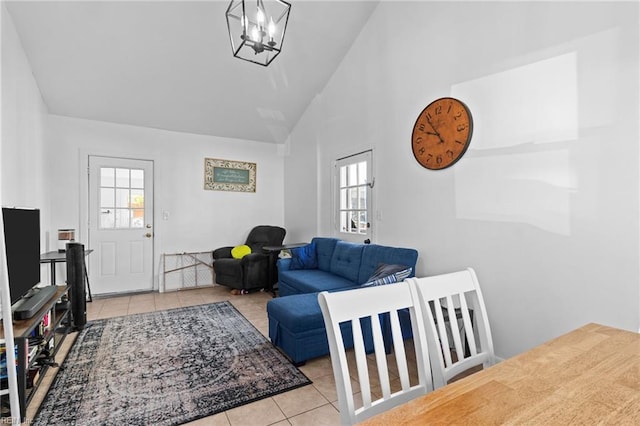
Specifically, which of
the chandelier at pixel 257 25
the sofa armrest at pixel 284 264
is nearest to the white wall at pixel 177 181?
the sofa armrest at pixel 284 264

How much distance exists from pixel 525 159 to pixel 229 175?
4.41 meters

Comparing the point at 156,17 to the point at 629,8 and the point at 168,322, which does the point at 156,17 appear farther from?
the point at 629,8

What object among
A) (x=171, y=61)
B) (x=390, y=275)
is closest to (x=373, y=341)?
(x=390, y=275)

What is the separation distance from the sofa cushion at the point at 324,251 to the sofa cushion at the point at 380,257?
2.06 feet

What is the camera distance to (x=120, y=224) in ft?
15.4

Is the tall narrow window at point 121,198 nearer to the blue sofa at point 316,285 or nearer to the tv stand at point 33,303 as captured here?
the tv stand at point 33,303

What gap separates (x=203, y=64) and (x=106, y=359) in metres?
3.30

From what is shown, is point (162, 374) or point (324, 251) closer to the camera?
point (162, 374)

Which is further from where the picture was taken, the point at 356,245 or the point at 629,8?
the point at 356,245

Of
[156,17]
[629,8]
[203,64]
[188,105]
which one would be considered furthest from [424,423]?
[188,105]

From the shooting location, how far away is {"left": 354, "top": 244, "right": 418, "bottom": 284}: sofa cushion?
9.66 feet

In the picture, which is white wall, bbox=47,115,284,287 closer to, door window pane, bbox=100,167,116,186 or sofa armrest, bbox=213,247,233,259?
door window pane, bbox=100,167,116,186

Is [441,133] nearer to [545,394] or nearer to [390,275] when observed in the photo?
[390,275]

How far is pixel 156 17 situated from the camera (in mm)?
3248
